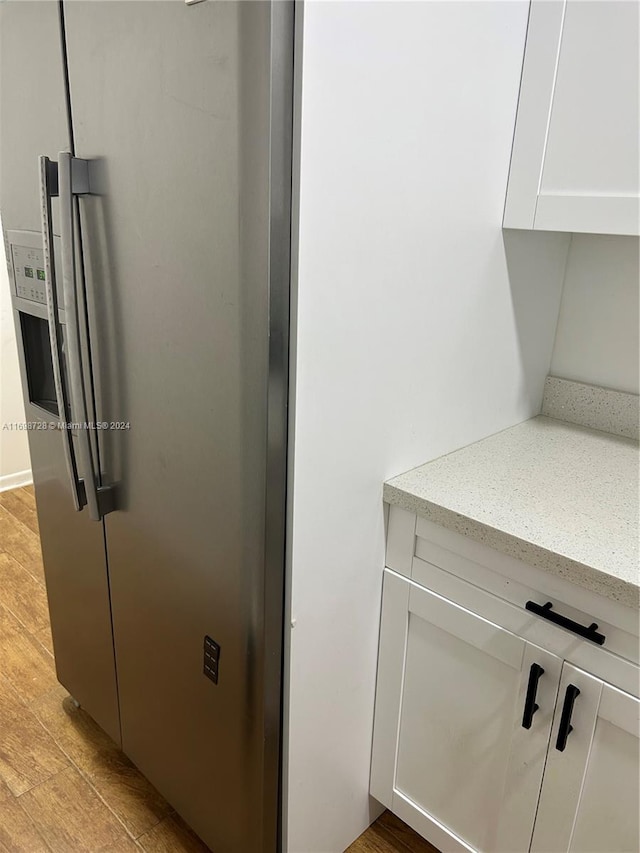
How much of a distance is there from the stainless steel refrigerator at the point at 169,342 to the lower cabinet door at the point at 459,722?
0.98 feet

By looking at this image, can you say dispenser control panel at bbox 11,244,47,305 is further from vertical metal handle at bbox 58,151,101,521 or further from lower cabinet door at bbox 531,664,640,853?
lower cabinet door at bbox 531,664,640,853

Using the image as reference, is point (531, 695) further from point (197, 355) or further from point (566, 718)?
point (197, 355)

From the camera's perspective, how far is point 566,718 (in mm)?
1093

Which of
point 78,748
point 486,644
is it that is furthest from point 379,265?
point 78,748

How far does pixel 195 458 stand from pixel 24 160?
0.75 m

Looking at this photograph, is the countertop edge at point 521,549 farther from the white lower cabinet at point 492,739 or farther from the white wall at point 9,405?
the white wall at point 9,405

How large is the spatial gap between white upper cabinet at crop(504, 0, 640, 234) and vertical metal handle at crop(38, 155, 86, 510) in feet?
2.98

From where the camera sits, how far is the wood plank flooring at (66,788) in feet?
5.02

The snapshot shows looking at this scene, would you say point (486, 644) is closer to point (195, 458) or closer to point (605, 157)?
point (195, 458)

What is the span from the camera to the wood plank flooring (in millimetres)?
1529

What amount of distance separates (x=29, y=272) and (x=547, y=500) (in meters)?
1.20

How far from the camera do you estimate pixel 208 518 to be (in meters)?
1.15

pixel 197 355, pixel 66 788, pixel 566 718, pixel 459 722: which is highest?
pixel 197 355

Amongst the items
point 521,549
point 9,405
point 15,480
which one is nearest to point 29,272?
point 521,549
